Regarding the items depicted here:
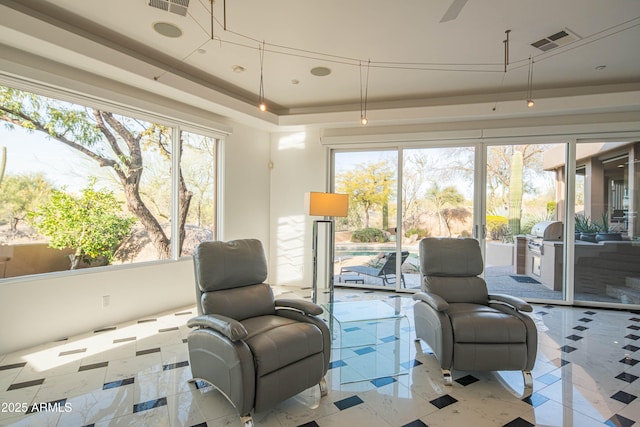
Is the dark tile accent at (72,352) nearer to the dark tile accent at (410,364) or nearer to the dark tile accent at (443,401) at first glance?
the dark tile accent at (410,364)

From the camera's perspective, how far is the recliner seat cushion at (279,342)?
200 cm

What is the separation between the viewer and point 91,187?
355 centimetres

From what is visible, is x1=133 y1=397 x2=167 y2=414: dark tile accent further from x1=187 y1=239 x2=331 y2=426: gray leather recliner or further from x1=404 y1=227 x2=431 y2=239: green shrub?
x1=404 y1=227 x2=431 y2=239: green shrub

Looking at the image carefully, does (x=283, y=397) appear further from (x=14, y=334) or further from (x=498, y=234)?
(x=498, y=234)

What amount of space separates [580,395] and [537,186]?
3145 millimetres

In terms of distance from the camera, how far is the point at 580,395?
2.36 metres

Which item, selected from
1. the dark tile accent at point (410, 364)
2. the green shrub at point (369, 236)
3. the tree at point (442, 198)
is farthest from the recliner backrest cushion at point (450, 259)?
the green shrub at point (369, 236)

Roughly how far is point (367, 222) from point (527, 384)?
3305 millimetres

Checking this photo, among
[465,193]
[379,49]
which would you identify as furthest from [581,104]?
[379,49]

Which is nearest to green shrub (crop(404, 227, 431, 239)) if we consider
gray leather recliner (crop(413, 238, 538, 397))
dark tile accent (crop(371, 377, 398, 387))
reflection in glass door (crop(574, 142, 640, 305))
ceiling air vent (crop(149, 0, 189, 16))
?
reflection in glass door (crop(574, 142, 640, 305))

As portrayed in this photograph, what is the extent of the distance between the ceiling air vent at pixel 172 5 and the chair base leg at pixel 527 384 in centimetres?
378

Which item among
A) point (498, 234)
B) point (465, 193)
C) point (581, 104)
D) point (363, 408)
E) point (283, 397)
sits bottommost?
point (363, 408)

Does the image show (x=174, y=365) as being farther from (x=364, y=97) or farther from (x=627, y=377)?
(x=364, y=97)

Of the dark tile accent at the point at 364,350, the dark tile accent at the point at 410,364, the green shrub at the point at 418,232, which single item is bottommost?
the dark tile accent at the point at 410,364
